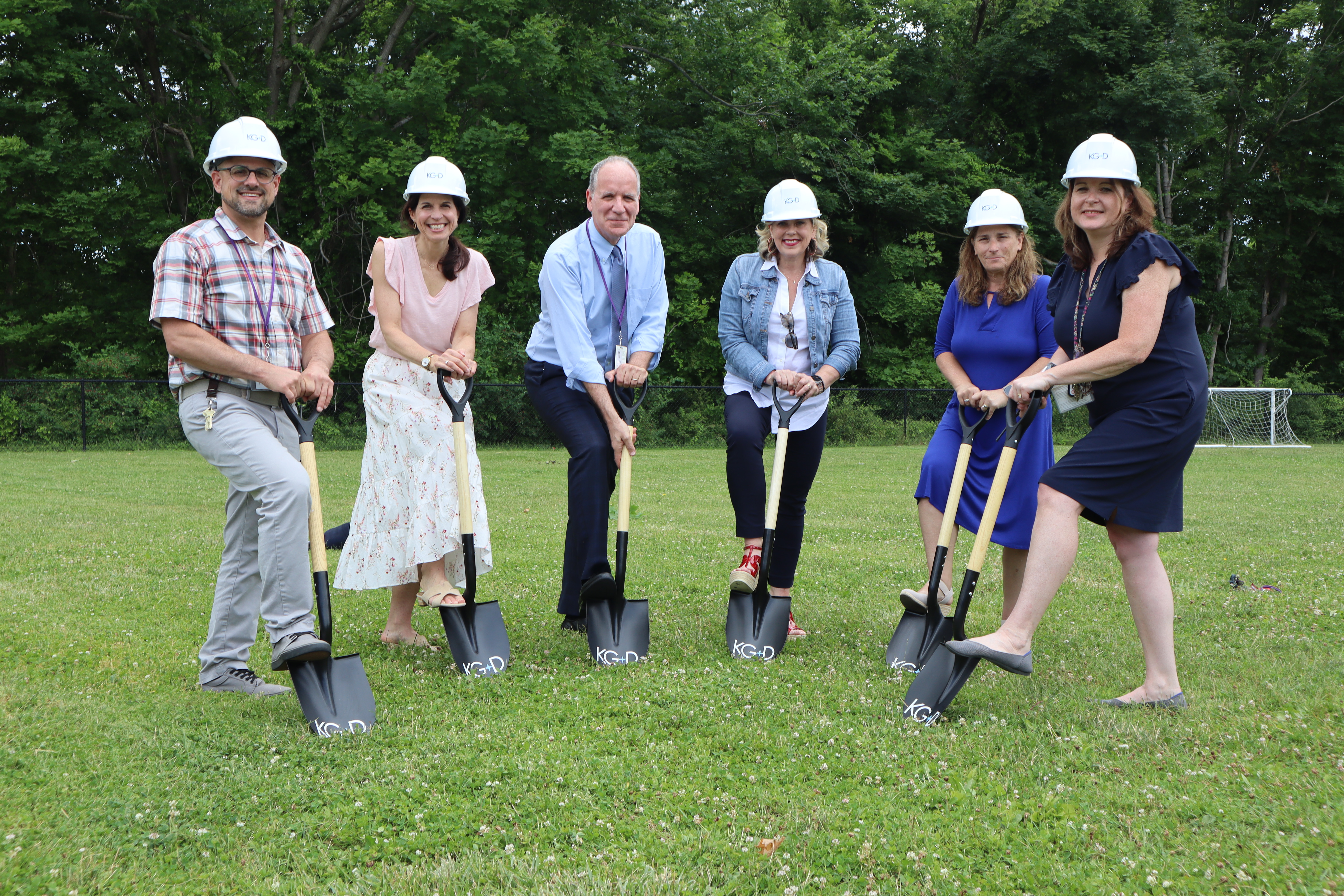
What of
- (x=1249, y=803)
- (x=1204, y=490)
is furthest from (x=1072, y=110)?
(x=1249, y=803)

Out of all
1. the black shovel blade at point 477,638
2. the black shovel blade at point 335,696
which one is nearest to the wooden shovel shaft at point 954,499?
the black shovel blade at point 477,638

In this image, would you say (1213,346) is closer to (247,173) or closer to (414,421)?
(414,421)

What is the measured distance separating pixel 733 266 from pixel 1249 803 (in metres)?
3.63

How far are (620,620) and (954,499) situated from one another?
1726mm

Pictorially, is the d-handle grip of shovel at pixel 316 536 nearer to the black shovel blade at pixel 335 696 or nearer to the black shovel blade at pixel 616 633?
the black shovel blade at pixel 335 696

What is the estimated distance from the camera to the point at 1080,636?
229 inches

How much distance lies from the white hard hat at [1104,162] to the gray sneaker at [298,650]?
11.5ft

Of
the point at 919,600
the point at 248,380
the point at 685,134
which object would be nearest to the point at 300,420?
the point at 248,380

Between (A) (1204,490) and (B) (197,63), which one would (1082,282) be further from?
(B) (197,63)

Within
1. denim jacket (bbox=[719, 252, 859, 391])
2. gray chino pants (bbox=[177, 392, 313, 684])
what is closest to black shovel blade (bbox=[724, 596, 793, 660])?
denim jacket (bbox=[719, 252, 859, 391])

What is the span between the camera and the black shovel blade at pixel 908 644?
5.01 meters

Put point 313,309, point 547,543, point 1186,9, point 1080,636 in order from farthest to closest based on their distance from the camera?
point 1186,9, point 547,543, point 1080,636, point 313,309

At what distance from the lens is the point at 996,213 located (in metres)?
5.15

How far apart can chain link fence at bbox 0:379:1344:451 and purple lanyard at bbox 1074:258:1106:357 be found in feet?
50.1
